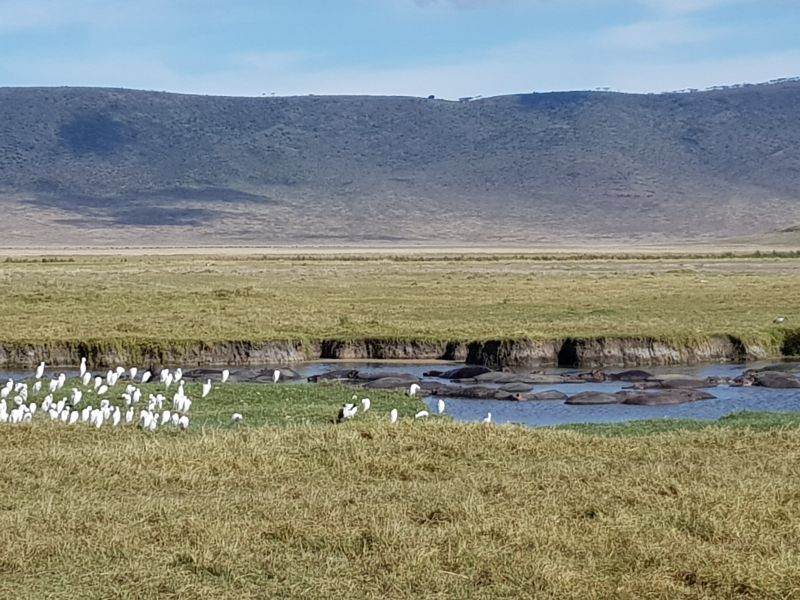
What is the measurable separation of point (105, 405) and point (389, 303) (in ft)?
76.6

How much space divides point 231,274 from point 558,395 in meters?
37.2

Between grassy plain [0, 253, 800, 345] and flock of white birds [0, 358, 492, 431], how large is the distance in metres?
8.09

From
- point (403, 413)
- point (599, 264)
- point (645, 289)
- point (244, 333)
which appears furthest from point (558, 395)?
point (599, 264)

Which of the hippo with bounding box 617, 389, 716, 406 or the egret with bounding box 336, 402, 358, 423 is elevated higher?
the egret with bounding box 336, 402, 358, 423

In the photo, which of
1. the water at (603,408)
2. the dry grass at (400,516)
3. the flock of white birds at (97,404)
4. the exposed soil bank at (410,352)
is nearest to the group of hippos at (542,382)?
the water at (603,408)

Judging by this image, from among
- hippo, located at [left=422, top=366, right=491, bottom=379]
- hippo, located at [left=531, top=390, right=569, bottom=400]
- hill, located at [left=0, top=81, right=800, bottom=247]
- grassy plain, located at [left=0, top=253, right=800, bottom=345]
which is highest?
hill, located at [left=0, top=81, right=800, bottom=247]

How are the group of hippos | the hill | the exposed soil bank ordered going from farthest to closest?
1. the hill
2. the exposed soil bank
3. the group of hippos

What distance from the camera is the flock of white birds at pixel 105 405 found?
18266mm

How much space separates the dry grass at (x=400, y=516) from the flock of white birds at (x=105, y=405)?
227 cm

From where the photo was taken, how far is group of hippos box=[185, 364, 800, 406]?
2534 cm

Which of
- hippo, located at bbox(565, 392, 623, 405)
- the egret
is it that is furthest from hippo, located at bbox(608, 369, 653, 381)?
the egret

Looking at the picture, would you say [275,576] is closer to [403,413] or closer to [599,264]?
[403,413]

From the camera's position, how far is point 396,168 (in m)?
158

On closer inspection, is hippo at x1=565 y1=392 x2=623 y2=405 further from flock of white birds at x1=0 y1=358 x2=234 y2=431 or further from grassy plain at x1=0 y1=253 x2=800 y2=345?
grassy plain at x1=0 y1=253 x2=800 y2=345
